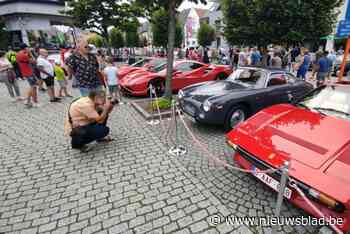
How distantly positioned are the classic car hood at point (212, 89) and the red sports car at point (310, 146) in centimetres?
142

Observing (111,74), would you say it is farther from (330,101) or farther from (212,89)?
(330,101)

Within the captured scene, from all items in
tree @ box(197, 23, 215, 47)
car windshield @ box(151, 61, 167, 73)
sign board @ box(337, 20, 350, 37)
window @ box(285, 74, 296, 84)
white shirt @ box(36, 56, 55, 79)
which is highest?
tree @ box(197, 23, 215, 47)

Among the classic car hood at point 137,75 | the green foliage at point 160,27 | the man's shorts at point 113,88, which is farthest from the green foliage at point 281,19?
the green foliage at point 160,27

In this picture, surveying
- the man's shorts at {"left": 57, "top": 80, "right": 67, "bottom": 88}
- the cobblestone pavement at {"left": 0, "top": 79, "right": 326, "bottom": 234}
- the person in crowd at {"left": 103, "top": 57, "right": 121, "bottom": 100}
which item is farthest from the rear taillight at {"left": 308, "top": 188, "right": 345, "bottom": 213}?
the man's shorts at {"left": 57, "top": 80, "right": 67, "bottom": 88}

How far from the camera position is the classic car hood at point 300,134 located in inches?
86.0

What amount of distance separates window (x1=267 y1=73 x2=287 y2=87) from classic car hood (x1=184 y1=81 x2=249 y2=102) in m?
0.74

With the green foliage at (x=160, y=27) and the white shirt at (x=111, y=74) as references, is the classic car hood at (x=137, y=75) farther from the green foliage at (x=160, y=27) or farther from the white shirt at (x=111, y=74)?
the green foliage at (x=160, y=27)

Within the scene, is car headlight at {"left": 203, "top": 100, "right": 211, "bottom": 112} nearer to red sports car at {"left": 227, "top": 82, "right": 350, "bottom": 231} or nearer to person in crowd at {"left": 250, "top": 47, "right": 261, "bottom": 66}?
red sports car at {"left": 227, "top": 82, "right": 350, "bottom": 231}

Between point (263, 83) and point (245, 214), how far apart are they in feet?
11.1

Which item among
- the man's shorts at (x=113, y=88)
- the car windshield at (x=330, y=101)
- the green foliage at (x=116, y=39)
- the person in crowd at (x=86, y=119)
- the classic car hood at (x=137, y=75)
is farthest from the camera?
the green foliage at (x=116, y=39)

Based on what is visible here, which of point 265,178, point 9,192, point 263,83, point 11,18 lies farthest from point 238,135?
point 11,18

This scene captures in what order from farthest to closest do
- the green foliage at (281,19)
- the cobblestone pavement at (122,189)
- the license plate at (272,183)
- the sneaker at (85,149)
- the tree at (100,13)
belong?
the tree at (100,13)
the green foliage at (281,19)
the sneaker at (85,149)
the cobblestone pavement at (122,189)
the license plate at (272,183)

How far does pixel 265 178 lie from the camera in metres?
2.40

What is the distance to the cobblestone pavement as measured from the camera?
89.5 inches
